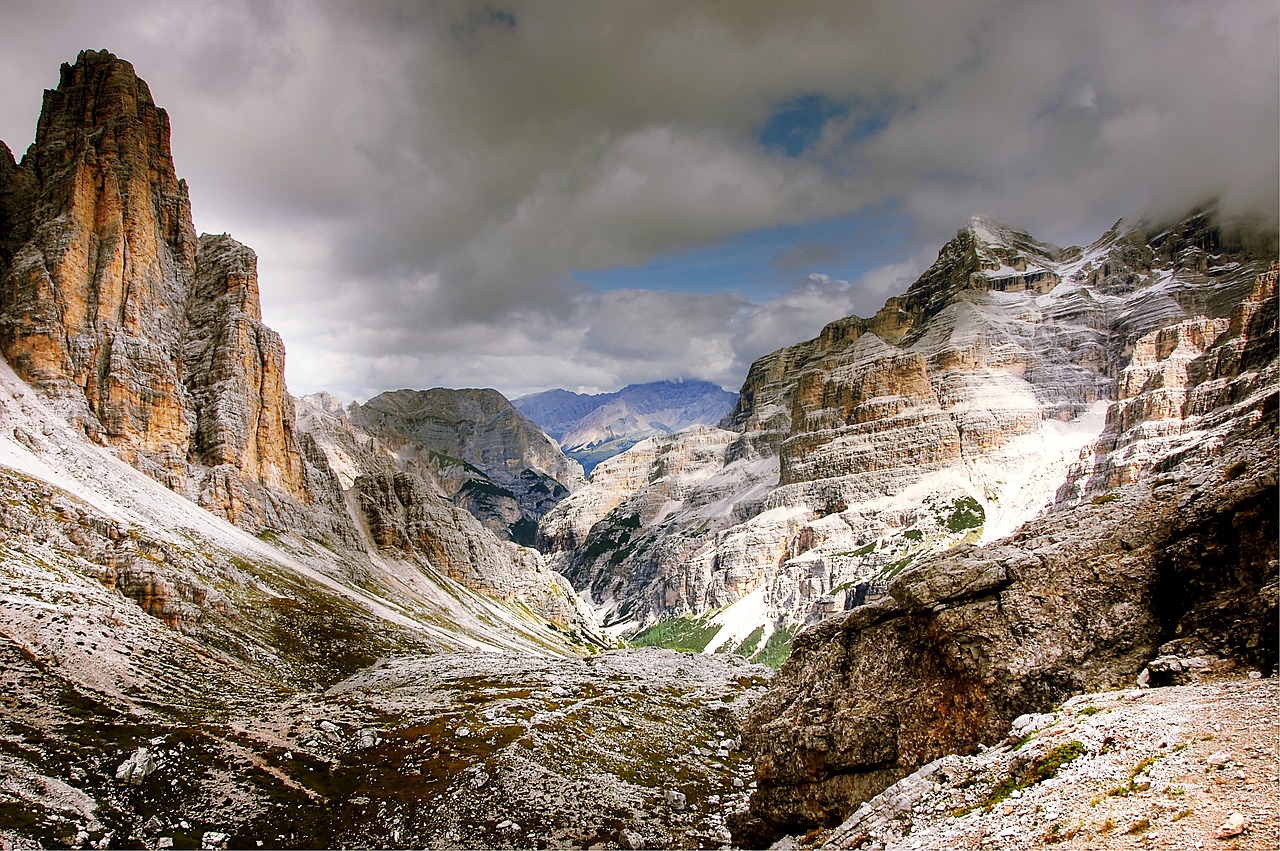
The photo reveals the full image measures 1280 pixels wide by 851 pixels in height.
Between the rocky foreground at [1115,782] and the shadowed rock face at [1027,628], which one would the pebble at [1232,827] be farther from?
the shadowed rock face at [1027,628]

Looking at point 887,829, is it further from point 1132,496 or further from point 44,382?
point 44,382

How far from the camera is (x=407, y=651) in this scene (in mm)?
135750

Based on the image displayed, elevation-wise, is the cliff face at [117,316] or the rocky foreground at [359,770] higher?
the cliff face at [117,316]

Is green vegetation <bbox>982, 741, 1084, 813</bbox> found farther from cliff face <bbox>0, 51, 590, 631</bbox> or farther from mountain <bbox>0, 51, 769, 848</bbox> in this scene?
cliff face <bbox>0, 51, 590, 631</bbox>

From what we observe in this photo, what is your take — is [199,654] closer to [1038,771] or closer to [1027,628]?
[1027,628]

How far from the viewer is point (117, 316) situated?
17700cm

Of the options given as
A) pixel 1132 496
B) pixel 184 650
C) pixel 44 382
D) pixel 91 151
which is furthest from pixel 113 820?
pixel 91 151

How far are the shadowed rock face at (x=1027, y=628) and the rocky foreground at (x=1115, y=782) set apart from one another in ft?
8.39

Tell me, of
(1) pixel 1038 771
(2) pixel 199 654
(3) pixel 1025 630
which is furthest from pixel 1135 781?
(2) pixel 199 654

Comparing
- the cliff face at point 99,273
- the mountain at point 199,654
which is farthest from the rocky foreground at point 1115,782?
the cliff face at point 99,273

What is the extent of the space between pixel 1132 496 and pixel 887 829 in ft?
56.5

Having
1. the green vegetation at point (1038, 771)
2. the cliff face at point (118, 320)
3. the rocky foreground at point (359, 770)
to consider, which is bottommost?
the rocky foreground at point (359, 770)

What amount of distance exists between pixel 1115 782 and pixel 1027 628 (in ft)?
32.6

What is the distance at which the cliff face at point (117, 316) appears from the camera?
16225 cm
